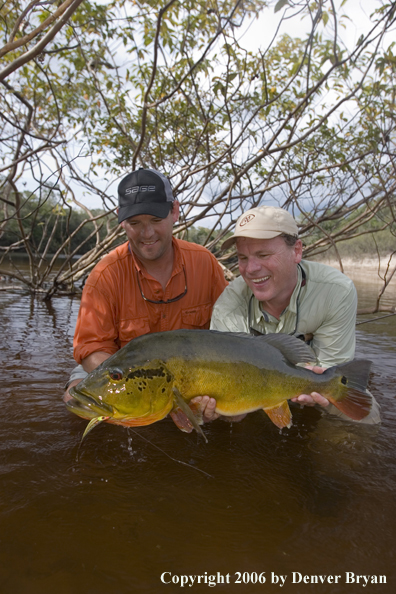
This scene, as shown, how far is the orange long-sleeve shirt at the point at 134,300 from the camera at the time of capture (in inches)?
155

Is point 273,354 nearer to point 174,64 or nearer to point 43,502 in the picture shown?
point 43,502

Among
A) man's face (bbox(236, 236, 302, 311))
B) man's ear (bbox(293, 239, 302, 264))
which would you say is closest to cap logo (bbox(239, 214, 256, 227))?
man's face (bbox(236, 236, 302, 311))

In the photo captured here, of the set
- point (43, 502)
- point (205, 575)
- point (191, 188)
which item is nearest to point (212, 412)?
point (205, 575)

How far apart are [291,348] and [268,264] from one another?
0.75 meters

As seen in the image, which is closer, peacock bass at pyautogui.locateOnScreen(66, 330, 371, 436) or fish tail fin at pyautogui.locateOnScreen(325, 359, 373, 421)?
peacock bass at pyautogui.locateOnScreen(66, 330, 371, 436)

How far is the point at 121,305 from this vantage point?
4.11 m

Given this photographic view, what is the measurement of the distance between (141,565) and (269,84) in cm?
841

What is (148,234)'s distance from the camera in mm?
3891

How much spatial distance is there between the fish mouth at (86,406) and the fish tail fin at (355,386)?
1710 mm

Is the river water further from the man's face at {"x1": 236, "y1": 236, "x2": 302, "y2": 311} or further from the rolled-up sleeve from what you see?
the man's face at {"x1": 236, "y1": 236, "x2": 302, "y2": 311}

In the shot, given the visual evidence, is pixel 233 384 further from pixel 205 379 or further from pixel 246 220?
pixel 246 220

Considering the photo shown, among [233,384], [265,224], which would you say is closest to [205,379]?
[233,384]
